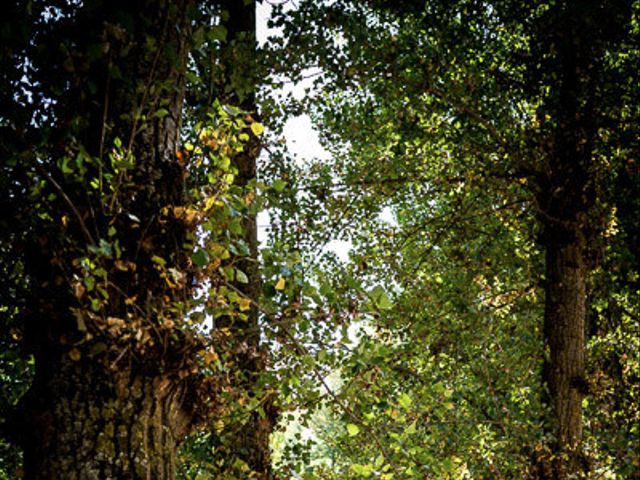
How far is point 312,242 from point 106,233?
20.0ft

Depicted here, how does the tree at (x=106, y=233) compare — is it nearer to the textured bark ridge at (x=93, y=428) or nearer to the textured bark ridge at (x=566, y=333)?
the textured bark ridge at (x=93, y=428)

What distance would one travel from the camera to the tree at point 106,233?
3197 mm

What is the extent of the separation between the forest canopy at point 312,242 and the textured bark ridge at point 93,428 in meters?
0.01

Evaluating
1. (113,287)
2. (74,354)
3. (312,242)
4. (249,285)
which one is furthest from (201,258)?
(312,242)

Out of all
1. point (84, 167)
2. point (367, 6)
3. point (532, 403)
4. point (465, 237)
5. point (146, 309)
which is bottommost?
point (146, 309)

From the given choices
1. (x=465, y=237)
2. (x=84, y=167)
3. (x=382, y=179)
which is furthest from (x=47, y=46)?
(x=465, y=237)

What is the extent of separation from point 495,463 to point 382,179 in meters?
3.63

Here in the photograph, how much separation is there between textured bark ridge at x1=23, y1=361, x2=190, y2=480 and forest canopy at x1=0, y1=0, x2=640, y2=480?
12mm

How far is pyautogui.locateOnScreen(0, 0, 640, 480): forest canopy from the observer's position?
3.32 meters

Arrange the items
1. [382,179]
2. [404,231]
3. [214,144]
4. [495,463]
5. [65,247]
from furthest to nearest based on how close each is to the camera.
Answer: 1. [404,231]
2. [382,179]
3. [495,463]
4. [214,144]
5. [65,247]

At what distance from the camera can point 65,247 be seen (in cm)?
329

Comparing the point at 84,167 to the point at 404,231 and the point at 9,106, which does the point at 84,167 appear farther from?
the point at 404,231

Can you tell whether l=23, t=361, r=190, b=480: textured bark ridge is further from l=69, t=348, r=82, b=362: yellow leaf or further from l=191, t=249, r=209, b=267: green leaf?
l=191, t=249, r=209, b=267: green leaf

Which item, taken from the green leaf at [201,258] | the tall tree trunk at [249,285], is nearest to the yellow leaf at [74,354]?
the green leaf at [201,258]
